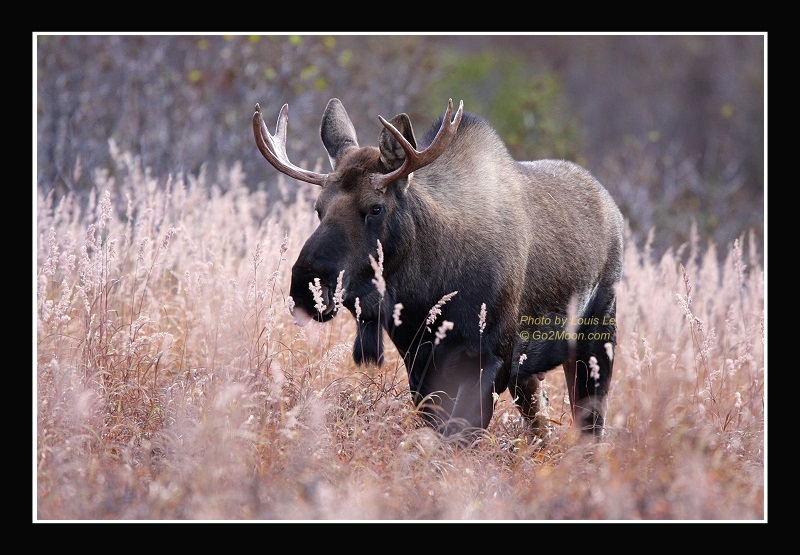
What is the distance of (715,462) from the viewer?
5617mm

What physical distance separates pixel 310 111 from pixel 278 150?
282 inches

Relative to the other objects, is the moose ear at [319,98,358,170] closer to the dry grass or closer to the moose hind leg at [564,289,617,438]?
the dry grass

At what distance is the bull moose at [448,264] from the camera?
6.05 meters

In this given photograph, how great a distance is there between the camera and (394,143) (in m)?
6.17

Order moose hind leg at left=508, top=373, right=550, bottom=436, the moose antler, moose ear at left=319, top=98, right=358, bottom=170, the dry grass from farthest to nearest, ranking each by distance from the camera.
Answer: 1. moose hind leg at left=508, top=373, right=550, bottom=436
2. moose ear at left=319, top=98, right=358, bottom=170
3. the moose antler
4. the dry grass

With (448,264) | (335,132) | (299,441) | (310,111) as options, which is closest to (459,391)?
(448,264)

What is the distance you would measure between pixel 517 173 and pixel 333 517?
9.60ft

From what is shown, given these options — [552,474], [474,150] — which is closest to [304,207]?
[474,150]

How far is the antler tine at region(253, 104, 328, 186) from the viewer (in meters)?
6.37

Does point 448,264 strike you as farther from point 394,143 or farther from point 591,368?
point 591,368

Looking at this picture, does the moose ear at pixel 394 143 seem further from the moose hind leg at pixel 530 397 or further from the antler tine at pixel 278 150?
the moose hind leg at pixel 530 397

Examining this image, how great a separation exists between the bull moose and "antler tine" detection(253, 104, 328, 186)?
1cm

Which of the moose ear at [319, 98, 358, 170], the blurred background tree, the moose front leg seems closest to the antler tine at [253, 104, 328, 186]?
the moose ear at [319, 98, 358, 170]

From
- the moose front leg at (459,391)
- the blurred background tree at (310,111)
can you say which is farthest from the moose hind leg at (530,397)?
the blurred background tree at (310,111)
